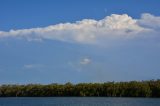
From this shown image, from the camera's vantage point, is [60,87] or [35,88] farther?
[35,88]

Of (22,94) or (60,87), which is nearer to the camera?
(60,87)

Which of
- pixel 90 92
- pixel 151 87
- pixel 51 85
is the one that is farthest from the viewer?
pixel 51 85

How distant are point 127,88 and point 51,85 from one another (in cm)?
3835

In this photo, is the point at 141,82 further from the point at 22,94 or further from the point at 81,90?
the point at 22,94

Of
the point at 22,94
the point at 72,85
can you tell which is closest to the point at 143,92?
the point at 72,85

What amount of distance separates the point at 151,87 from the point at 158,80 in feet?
25.1

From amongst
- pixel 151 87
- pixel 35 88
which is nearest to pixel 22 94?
pixel 35 88

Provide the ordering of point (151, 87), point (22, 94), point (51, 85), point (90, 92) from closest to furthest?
point (151, 87)
point (90, 92)
point (51, 85)
point (22, 94)

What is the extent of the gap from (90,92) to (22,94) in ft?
135

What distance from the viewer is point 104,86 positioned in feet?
533

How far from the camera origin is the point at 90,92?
168m

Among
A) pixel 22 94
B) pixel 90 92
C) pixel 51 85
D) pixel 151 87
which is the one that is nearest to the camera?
pixel 151 87

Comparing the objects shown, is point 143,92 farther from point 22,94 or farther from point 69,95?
point 22,94

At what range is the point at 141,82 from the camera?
16025cm
